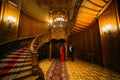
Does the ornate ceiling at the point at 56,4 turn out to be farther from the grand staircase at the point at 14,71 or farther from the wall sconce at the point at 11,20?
the grand staircase at the point at 14,71

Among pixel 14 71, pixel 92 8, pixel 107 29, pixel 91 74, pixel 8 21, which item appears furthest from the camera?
pixel 8 21

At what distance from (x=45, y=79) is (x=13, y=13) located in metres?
4.98

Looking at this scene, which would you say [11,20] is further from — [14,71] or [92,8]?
[92,8]

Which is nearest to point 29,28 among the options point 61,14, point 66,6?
point 61,14

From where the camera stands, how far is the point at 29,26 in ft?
26.9

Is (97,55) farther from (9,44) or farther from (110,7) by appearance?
(9,44)

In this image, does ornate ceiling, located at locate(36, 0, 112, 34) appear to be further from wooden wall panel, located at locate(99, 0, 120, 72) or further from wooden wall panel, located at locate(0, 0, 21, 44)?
wooden wall panel, located at locate(0, 0, 21, 44)

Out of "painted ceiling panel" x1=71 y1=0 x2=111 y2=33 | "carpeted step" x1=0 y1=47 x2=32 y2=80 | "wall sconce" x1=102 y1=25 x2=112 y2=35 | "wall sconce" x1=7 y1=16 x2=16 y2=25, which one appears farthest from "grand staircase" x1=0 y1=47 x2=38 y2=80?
"wall sconce" x1=102 y1=25 x2=112 y2=35

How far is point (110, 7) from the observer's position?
4465mm

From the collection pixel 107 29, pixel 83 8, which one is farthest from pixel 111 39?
pixel 83 8

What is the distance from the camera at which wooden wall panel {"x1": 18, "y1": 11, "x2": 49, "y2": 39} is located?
722cm

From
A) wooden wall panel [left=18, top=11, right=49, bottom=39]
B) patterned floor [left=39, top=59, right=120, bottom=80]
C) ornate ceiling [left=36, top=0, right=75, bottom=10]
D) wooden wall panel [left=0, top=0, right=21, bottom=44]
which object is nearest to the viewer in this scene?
patterned floor [left=39, top=59, right=120, bottom=80]

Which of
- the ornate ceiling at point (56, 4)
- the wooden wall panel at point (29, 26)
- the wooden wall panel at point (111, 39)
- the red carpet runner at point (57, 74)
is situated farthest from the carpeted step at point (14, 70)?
the ornate ceiling at point (56, 4)

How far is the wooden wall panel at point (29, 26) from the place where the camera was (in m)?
7.22
